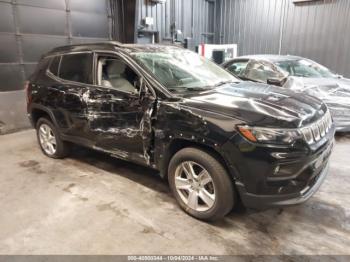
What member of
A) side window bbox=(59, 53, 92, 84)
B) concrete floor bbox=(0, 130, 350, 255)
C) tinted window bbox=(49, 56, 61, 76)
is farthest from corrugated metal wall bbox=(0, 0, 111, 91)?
concrete floor bbox=(0, 130, 350, 255)

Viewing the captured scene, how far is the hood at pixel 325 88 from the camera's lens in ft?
16.4

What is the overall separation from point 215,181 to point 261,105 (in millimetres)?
756

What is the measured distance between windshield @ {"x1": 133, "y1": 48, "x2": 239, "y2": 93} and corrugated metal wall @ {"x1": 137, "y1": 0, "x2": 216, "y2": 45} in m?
5.18

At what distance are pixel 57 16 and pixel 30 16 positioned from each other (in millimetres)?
618

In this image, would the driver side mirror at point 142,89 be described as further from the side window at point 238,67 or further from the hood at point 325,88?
the side window at point 238,67

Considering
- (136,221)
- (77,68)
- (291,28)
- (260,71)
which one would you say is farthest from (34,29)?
(291,28)

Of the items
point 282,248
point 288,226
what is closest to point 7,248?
point 282,248

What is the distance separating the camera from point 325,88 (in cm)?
522

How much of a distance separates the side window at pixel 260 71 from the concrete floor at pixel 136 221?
8.02 ft

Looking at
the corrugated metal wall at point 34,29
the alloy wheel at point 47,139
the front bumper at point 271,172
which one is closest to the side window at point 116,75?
the front bumper at point 271,172

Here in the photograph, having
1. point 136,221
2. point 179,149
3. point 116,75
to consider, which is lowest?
point 136,221

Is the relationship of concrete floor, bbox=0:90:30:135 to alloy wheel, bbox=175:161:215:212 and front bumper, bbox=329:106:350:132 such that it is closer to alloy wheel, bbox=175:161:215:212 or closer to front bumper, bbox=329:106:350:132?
alloy wheel, bbox=175:161:215:212

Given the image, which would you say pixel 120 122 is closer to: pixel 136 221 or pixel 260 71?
pixel 136 221

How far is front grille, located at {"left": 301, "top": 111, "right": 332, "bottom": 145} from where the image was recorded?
2.25 metres
